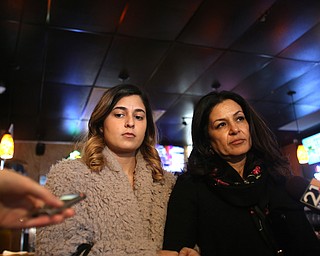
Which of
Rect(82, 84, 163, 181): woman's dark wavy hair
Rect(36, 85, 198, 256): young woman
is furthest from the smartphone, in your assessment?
Rect(82, 84, 163, 181): woman's dark wavy hair

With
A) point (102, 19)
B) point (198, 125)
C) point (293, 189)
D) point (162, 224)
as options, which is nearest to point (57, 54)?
point (102, 19)

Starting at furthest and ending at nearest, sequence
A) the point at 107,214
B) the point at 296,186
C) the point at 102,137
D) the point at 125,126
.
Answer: the point at 102,137 → the point at 125,126 → the point at 107,214 → the point at 296,186

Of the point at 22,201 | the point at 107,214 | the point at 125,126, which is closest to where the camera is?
the point at 22,201

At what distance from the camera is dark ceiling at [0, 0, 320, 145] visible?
3.56 metres

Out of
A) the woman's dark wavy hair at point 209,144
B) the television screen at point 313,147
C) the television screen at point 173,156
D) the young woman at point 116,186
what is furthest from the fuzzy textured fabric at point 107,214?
the television screen at point 313,147

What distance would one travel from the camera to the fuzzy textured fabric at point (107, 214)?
148cm

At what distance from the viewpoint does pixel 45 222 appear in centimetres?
69

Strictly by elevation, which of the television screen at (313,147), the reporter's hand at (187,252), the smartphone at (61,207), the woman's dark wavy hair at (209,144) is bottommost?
the reporter's hand at (187,252)

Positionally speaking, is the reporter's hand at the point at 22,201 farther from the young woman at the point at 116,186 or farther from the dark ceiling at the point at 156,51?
the dark ceiling at the point at 156,51

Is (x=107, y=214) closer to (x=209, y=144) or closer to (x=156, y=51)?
(x=209, y=144)

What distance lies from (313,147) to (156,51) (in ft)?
17.7

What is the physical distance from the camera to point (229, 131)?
74.2 inches

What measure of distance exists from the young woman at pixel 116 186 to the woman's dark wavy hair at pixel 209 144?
241 mm

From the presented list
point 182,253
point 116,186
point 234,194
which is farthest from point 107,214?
point 234,194
